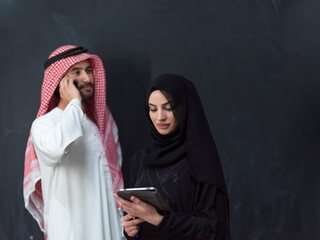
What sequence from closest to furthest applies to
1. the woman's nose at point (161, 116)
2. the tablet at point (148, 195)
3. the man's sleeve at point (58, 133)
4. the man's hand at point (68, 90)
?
1. the tablet at point (148, 195)
2. the woman's nose at point (161, 116)
3. the man's sleeve at point (58, 133)
4. the man's hand at point (68, 90)

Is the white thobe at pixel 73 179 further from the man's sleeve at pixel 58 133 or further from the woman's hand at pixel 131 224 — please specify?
the woman's hand at pixel 131 224

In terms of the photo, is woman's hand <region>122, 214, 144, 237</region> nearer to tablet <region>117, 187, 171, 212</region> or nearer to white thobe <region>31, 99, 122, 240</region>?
tablet <region>117, 187, 171, 212</region>


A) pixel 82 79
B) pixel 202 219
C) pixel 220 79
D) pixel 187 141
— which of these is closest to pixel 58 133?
pixel 82 79

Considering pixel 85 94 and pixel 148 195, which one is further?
pixel 85 94

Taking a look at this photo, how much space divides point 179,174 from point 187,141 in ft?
0.46

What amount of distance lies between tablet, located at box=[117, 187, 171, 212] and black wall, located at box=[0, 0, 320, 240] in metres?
1.24

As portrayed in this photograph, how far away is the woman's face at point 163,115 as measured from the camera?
5.71 ft

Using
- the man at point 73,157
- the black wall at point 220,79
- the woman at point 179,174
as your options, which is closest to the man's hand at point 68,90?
the man at point 73,157

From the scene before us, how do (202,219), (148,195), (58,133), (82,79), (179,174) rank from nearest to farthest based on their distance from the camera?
(148,195) → (202,219) → (179,174) → (58,133) → (82,79)

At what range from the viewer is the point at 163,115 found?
1735mm

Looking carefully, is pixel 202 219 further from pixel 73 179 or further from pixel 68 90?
pixel 68 90

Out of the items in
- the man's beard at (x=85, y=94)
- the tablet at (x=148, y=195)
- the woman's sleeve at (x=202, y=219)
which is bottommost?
the woman's sleeve at (x=202, y=219)

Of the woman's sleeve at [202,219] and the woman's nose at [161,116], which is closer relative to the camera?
the woman's sleeve at [202,219]

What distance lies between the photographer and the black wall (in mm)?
2666
